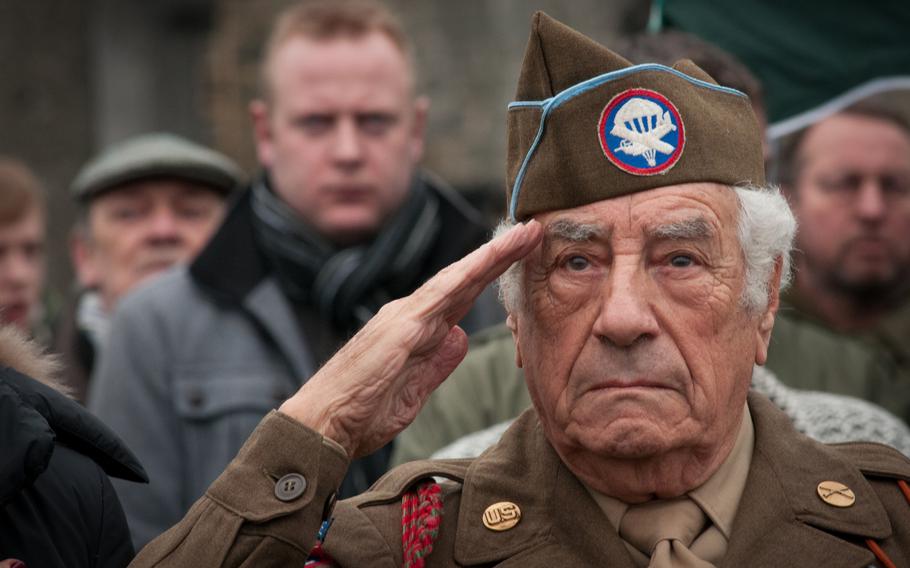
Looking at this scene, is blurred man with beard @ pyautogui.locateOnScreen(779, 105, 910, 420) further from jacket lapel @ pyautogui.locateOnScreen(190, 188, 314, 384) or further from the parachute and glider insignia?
the parachute and glider insignia

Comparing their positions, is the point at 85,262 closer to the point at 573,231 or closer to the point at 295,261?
the point at 295,261

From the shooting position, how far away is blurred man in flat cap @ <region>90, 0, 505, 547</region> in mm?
5277

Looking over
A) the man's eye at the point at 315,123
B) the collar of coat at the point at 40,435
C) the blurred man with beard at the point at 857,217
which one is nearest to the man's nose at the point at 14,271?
the man's eye at the point at 315,123

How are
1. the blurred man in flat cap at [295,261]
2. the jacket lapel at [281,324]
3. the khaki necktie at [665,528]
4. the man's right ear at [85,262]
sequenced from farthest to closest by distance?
the man's right ear at [85,262], the jacket lapel at [281,324], the blurred man in flat cap at [295,261], the khaki necktie at [665,528]

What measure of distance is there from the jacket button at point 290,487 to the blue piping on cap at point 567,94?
2.60 feet

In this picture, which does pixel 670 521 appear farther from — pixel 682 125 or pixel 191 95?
pixel 191 95

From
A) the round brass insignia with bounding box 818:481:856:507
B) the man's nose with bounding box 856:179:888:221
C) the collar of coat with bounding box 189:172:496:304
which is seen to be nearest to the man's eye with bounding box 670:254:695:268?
the round brass insignia with bounding box 818:481:856:507

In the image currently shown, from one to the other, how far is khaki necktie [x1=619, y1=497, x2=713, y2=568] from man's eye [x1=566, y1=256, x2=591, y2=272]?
54cm

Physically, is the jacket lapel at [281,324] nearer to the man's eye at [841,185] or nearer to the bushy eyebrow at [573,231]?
the bushy eyebrow at [573,231]

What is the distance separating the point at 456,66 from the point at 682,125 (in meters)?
10.1

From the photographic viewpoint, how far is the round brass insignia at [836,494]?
355 cm

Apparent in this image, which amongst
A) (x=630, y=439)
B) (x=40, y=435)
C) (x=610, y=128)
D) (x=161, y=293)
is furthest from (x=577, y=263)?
(x=161, y=293)

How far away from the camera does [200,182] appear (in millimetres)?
7141

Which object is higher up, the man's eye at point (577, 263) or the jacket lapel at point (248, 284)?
the man's eye at point (577, 263)
